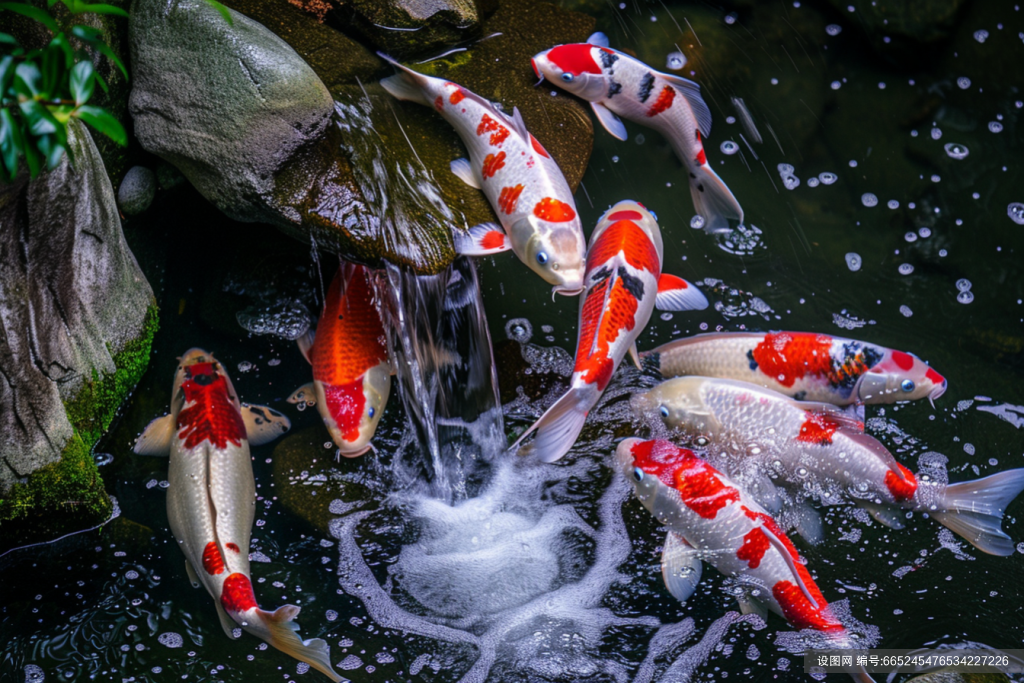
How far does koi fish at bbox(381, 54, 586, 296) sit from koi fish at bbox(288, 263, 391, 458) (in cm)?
71

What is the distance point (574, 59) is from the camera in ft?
13.6

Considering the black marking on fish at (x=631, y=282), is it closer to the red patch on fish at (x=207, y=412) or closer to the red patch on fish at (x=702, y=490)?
the red patch on fish at (x=702, y=490)

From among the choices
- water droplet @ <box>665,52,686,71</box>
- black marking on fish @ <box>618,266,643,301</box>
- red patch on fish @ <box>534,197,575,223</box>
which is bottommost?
black marking on fish @ <box>618,266,643,301</box>

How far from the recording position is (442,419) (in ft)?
12.6

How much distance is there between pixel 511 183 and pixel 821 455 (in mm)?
2000

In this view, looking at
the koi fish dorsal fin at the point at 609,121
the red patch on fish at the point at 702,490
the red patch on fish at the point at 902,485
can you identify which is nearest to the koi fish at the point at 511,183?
the koi fish dorsal fin at the point at 609,121

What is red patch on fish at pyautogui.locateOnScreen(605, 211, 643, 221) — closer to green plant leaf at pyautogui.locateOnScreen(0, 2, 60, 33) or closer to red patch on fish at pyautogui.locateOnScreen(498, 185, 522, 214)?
red patch on fish at pyautogui.locateOnScreen(498, 185, 522, 214)

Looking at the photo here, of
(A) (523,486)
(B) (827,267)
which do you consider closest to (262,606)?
(A) (523,486)

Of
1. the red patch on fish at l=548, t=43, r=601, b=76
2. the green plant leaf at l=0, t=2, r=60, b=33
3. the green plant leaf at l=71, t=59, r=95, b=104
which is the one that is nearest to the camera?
the green plant leaf at l=71, t=59, r=95, b=104

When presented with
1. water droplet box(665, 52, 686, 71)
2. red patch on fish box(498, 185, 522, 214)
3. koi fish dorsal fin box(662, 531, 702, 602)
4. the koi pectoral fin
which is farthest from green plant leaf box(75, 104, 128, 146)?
water droplet box(665, 52, 686, 71)

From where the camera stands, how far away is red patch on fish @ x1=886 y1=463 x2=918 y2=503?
3324 mm

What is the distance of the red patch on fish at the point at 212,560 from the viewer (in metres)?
2.98

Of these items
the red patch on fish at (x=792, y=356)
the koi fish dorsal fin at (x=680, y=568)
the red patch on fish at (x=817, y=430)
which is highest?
the red patch on fish at (x=792, y=356)

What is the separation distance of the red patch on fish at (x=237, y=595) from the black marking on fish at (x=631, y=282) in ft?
7.14
